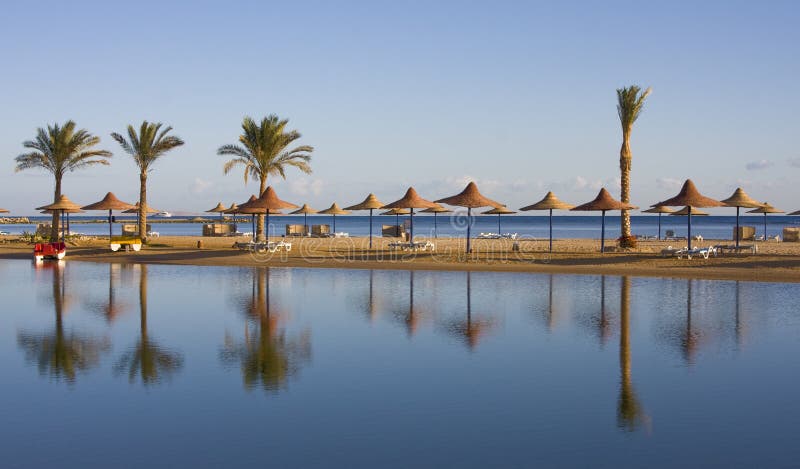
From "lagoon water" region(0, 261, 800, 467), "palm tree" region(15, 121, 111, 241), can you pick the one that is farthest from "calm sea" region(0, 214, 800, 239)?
"lagoon water" region(0, 261, 800, 467)

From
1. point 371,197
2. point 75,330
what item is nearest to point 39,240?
point 371,197

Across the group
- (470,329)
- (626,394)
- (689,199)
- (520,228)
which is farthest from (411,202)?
(520,228)

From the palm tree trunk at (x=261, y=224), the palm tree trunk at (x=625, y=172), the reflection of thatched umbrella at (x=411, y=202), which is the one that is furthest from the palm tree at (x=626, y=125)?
the palm tree trunk at (x=261, y=224)

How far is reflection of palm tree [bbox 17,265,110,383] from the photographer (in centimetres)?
1023

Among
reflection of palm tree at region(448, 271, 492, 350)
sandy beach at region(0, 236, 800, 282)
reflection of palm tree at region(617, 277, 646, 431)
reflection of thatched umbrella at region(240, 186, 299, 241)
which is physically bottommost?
reflection of palm tree at region(617, 277, 646, 431)

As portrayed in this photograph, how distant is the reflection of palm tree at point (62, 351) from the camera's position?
10227mm

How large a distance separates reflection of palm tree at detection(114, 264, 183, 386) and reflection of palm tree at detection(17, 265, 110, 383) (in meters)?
0.48

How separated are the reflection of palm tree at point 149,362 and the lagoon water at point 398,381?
42 mm

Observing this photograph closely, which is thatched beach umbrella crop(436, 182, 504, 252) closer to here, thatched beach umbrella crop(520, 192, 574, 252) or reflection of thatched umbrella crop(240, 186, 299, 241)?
thatched beach umbrella crop(520, 192, 574, 252)

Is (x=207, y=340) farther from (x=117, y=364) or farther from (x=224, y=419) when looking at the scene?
(x=224, y=419)

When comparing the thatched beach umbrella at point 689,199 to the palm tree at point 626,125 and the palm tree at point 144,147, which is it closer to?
the palm tree at point 626,125

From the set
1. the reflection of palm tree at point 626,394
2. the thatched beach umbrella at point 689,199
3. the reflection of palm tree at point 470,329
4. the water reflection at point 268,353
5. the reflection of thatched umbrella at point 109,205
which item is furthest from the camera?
the reflection of thatched umbrella at point 109,205

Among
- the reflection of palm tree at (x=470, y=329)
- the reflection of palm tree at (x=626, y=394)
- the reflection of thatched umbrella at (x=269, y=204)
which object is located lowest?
the reflection of palm tree at (x=626, y=394)

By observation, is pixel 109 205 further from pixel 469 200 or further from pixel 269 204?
pixel 469 200
